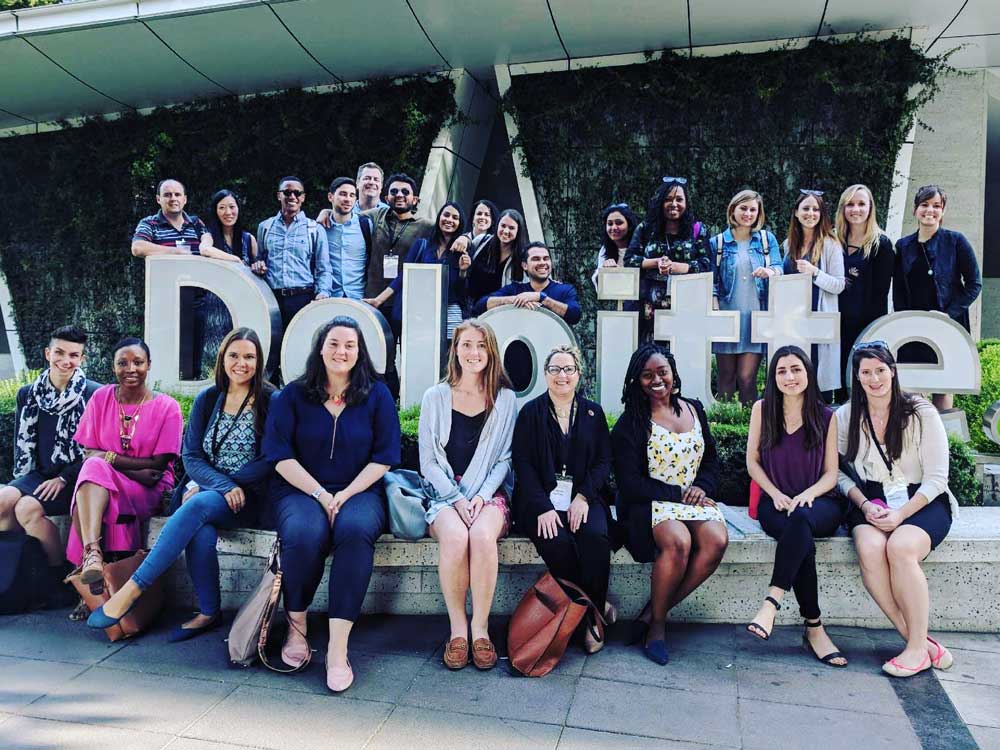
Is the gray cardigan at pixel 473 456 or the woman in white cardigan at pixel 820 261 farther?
the woman in white cardigan at pixel 820 261

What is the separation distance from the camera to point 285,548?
13.1 feet

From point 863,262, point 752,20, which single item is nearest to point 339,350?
point 863,262

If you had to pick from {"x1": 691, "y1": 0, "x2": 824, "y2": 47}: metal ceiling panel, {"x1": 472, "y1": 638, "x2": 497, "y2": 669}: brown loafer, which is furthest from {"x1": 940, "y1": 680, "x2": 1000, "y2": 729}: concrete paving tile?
{"x1": 691, "y1": 0, "x2": 824, "y2": 47}: metal ceiling panel

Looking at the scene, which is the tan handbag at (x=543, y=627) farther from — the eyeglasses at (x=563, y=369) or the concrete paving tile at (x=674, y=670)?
the eyeglasses at (x=563, y=369)

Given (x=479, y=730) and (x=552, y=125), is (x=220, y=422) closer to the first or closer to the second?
(x=479, y=730)

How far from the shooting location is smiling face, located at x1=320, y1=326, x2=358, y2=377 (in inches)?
170

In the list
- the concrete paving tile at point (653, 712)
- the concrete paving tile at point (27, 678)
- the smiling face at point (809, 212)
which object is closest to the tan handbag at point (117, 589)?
the concrete paving tile at point (27, 678)

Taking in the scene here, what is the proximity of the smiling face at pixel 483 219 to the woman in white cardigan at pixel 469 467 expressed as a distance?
2.24 meters

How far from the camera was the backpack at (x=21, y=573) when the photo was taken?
4578 millimetres

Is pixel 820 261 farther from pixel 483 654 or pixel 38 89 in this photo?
pixel 38 89

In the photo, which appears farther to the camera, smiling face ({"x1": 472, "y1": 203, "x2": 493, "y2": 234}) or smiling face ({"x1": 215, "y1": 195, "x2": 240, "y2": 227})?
smiling face ({"x1": 215, "y1": 195, "x2": 240, "y2": 227})

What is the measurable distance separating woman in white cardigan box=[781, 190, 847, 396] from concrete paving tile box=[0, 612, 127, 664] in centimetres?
485

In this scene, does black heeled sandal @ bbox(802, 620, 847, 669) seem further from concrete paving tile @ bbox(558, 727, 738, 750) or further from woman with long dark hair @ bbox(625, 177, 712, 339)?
woman with long dark hair @ bbox(625, 177, 712, 339)

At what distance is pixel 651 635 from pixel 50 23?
1000 centimetres
